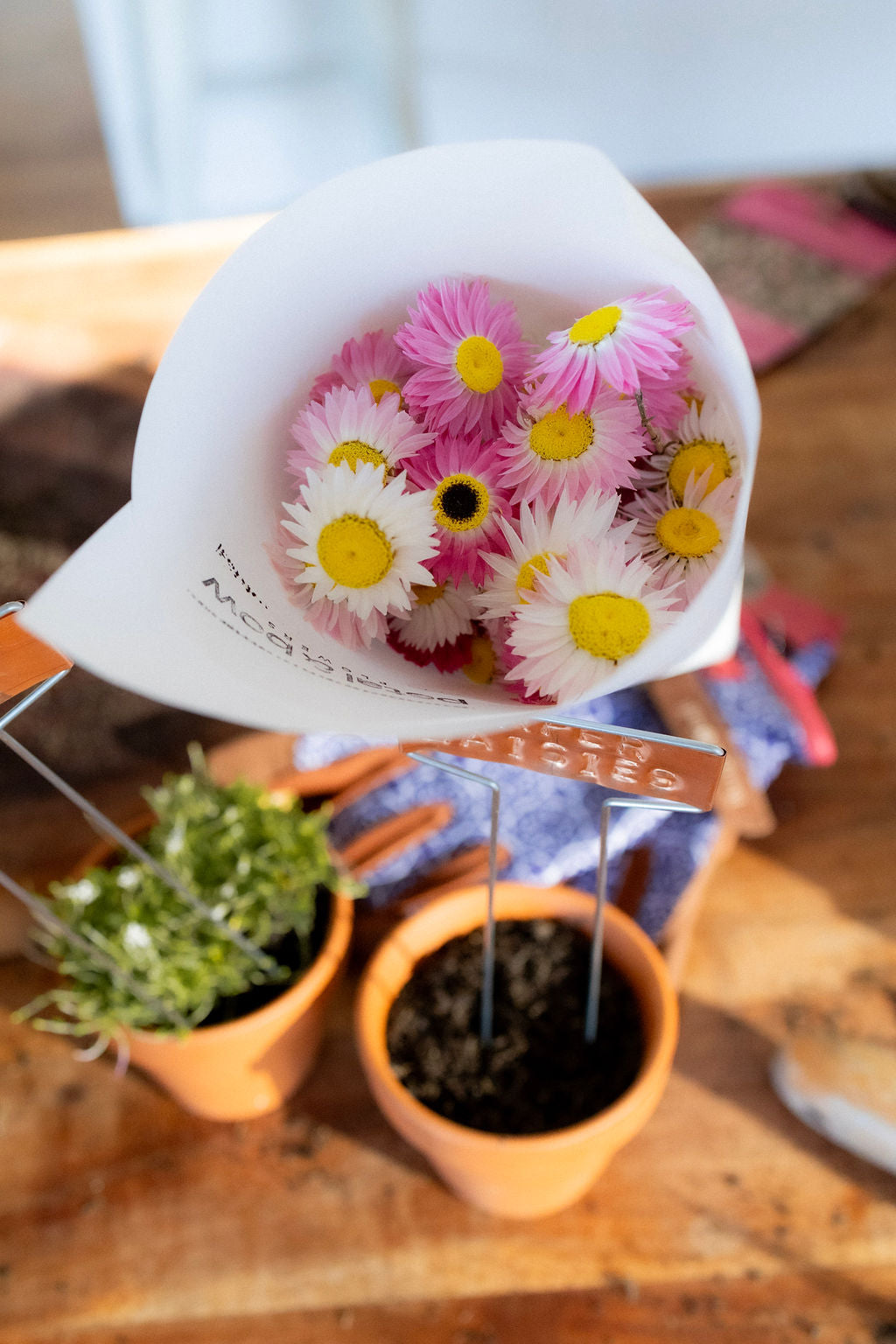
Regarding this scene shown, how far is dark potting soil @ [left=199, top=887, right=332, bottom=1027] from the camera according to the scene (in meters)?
0.77

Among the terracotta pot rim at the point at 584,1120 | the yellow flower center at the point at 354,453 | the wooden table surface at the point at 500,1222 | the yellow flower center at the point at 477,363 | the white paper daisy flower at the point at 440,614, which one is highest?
the yellow flower center at the point at 477,363

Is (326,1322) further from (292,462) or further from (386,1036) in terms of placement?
(292,462)

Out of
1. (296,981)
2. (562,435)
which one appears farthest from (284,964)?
(562,435)

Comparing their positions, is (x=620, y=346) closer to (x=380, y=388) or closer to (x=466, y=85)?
(x=380, y=388)

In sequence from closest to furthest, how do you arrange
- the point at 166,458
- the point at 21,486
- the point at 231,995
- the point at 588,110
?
1. the point at 166,458
2. the point at 231,995
3. the point at 21,486
4. the point at 588,110

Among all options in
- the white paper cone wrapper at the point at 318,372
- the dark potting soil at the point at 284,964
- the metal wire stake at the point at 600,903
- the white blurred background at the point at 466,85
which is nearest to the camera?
the white paper cone wrapper at the point at 318,372

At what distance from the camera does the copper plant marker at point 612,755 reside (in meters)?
0.43

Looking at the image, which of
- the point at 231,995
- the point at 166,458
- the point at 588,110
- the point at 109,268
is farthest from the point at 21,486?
the point at 588,110

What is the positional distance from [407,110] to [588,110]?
1.03 feet

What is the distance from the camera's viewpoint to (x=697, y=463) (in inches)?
15.4

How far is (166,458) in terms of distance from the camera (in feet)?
1.27

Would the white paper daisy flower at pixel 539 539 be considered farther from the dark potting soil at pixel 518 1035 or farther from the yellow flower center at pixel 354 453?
the dark potting soil at pixel 518 1035

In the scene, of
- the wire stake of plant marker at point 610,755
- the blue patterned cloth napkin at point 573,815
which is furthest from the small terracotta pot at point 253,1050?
the wire stake of plant marker at point 610,755

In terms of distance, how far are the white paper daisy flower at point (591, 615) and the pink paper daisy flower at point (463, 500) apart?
0.04m
